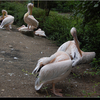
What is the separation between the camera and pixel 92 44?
4910 mm

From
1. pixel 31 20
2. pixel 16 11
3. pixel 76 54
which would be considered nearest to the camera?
pixel 76 54

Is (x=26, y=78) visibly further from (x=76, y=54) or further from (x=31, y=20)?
(x=31, y=20)

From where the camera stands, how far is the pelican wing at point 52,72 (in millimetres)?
2529

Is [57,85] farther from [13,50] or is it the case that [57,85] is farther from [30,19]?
[30,19]

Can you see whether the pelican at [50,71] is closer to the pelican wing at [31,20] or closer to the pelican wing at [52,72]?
the pelican wing at [52,72]

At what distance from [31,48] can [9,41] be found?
94cm

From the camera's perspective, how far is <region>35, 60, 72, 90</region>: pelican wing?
8.30ft

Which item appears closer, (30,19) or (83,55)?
(83,55)

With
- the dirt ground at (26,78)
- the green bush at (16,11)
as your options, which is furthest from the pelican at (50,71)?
the green bush at (16,11)

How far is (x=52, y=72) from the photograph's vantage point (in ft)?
8.39

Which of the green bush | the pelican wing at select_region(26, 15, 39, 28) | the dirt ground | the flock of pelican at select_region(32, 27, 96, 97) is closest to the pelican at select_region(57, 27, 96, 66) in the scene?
the dirt ground

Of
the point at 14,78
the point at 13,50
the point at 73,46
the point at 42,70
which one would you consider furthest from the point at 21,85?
the point at 13,50

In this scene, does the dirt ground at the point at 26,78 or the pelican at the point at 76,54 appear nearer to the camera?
the dirt ground at the point at 26,78

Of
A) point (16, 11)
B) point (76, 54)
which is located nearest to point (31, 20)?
point (16, 11)
